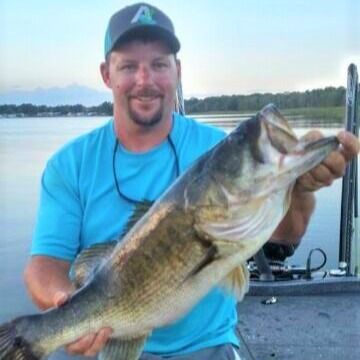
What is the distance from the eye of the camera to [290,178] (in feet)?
7.69

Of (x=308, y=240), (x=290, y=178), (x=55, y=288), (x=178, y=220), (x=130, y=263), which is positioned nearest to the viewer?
(x=290, y=178)

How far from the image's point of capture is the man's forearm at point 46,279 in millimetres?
3133

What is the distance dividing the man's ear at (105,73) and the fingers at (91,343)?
1359 mm

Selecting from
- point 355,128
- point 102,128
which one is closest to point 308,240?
point 355,128

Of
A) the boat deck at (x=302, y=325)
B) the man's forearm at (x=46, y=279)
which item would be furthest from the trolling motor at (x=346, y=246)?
the man's forearm at (x=46, y=279)

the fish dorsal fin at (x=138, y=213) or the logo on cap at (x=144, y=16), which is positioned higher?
the logo on cap at (x=144, y=16)

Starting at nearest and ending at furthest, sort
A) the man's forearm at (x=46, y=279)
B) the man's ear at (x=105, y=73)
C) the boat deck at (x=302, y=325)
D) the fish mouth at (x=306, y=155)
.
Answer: the fish mouth at (x=306, y=155), the man's forearm at (x=46, y=279), the man's ear at (x=105, y=73), the boat deck at (x=302, y=325)

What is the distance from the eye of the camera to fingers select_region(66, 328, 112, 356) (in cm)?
278

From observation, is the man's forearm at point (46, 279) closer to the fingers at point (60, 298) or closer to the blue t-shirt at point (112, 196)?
the blue t-shirt at point (112, 196)

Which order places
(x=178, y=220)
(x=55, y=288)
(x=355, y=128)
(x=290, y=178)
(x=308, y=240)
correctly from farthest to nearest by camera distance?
(x=308, y=240)
(x=355, y=128)
(x=55, y=288)
(x=178, y=220)
(x=290, y=178)

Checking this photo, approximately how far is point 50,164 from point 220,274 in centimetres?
132

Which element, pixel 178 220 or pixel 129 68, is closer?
pixel 178 220

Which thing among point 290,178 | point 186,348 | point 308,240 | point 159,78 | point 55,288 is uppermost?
point 159,78

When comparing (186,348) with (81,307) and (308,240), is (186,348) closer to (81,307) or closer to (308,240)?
(81,307)
